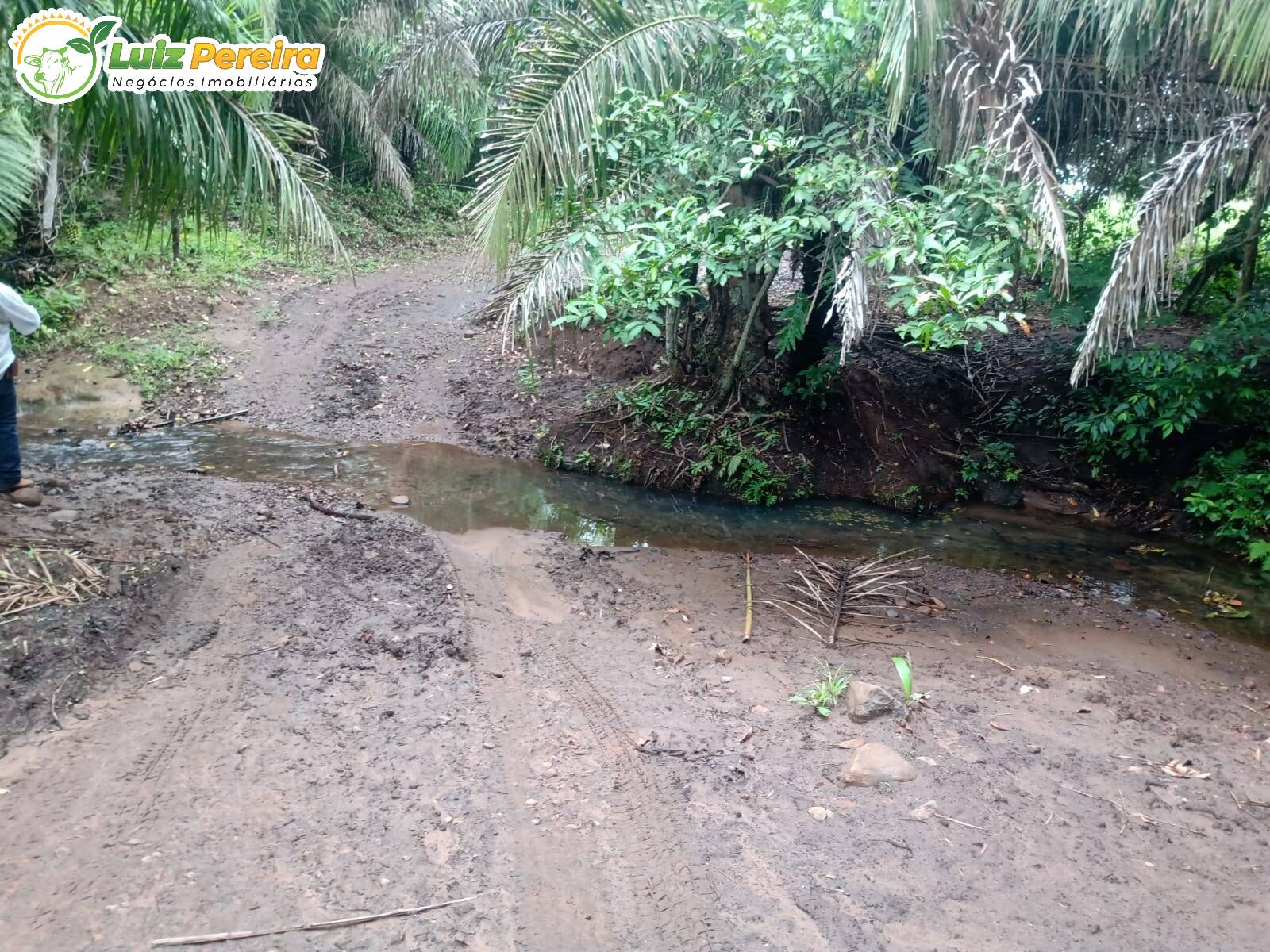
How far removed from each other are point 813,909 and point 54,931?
2243 millimetres

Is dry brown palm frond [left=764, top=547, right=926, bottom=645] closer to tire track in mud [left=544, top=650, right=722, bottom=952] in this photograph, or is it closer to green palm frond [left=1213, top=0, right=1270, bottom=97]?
tire track in mud [left=544, top=650, right=722, bottom=952]

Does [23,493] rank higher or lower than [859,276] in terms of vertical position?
lower

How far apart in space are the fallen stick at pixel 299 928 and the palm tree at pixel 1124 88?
14.2 feet

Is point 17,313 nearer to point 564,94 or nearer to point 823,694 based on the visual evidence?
point 564,94

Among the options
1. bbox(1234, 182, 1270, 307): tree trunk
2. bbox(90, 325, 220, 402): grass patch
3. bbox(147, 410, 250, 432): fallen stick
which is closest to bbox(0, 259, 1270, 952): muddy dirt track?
bbox(147, 410, 250, 432): fallen stick

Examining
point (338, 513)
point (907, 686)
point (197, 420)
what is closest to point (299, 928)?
point (907, 686)

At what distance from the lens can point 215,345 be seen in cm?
977

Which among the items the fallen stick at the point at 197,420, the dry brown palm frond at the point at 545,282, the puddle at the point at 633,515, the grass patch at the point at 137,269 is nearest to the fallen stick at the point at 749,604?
the puddle at the point at 633,515

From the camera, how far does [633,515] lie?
7168 mm

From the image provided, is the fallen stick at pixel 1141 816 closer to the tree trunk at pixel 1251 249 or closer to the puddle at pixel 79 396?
the tree trunk at pixel 1251 249

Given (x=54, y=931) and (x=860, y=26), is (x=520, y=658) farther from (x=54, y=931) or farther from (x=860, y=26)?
(x=860, y=26)

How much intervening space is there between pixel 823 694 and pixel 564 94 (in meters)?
3.80

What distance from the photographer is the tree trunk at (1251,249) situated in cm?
604

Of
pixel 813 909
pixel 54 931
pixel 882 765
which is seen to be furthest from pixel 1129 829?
pixel 54 931
